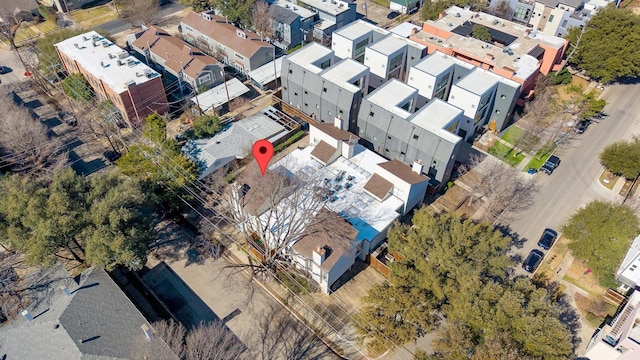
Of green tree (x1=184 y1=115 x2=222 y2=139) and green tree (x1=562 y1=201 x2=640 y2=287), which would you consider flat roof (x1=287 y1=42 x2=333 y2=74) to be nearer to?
green tree (x1=184 y1=115 x2=222 y2=139)

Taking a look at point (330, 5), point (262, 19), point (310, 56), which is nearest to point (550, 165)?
point (310, 56)

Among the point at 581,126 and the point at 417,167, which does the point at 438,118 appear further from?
the point at 581,126

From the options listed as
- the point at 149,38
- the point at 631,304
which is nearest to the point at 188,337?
the point at 631,304

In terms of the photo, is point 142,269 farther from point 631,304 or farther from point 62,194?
point 631,304

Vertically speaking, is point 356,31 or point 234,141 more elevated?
point 356,31

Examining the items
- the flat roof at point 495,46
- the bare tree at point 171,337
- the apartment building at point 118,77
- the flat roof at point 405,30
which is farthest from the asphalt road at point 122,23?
the bare tree at point 171,337

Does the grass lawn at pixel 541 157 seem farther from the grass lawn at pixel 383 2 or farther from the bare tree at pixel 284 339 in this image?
the grass lawn at pixel 383 2
